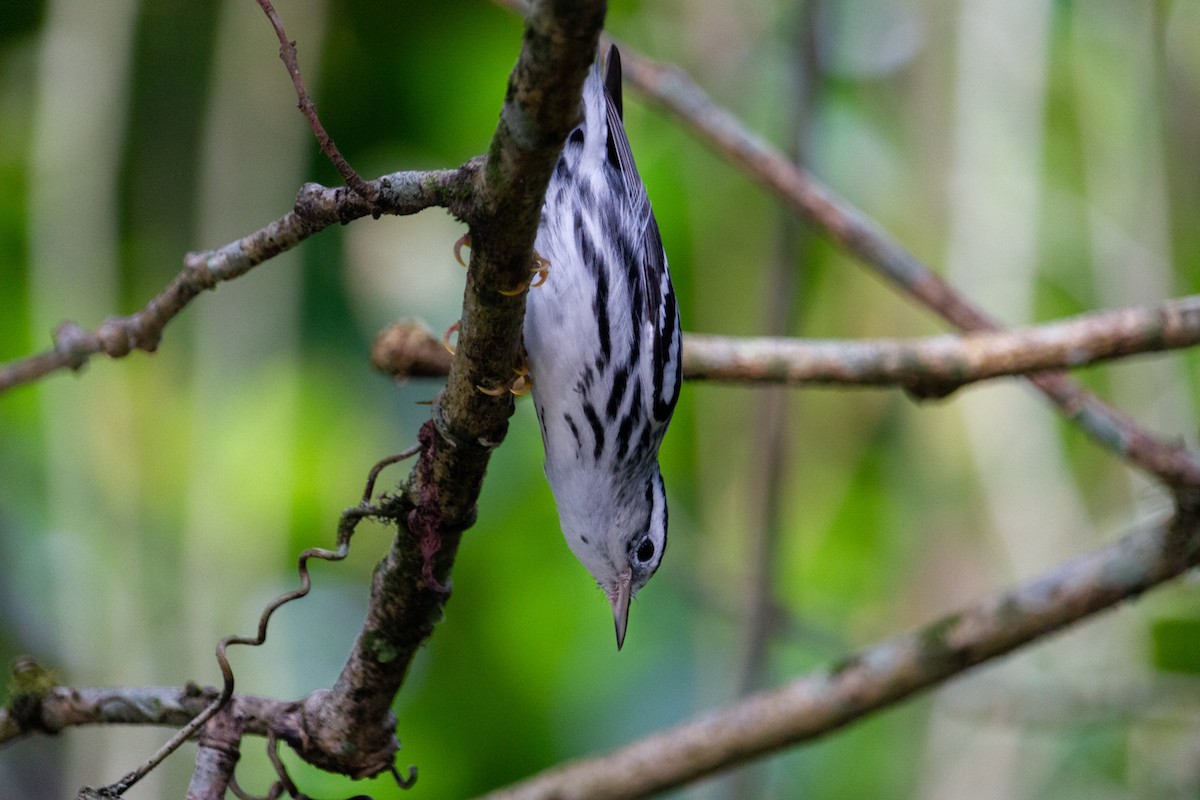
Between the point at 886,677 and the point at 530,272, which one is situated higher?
the point at 530,272

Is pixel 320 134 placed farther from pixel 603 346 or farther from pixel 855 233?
pixel 855 233

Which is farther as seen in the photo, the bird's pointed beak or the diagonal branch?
the diagonal branch

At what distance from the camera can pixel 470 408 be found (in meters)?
1.59

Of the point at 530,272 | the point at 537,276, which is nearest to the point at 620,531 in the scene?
the point at 537,276

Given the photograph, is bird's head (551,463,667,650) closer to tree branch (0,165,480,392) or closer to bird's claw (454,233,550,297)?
bird's claw (454,233,550,297)

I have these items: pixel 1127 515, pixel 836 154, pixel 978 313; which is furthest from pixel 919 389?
pixel 836 154

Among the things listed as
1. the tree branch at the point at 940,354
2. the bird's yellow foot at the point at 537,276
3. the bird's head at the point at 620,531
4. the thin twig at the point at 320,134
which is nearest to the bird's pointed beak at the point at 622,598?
the bird's head at the point at 620,531

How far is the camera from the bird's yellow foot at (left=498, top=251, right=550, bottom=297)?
1.44 m

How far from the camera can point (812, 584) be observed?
480 cm

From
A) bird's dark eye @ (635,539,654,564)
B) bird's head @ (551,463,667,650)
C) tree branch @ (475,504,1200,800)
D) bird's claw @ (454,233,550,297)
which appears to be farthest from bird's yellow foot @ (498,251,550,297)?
tree branch @ (475,504,1200,800)

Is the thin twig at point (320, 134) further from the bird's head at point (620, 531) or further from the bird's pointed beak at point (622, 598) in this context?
the bird's pointed beak at point (622, 598)

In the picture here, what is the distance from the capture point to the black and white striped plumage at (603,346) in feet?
7.52

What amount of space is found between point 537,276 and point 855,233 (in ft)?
3.81

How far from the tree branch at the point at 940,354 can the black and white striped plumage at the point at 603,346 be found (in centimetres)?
24
